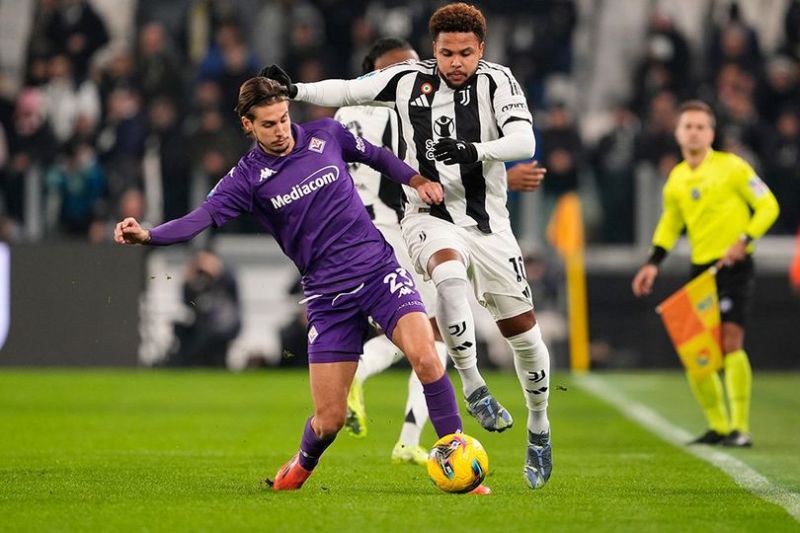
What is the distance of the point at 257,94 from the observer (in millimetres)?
6918

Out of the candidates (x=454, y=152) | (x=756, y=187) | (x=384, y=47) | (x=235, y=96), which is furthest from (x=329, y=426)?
(x=235, y=96)

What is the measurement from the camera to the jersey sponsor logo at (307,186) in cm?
705

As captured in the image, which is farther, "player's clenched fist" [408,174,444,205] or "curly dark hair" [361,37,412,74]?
"curly dark hair" [361,37,412,74]

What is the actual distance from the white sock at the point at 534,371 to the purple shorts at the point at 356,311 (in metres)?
0.67

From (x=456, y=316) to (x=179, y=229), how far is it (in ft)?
4.32

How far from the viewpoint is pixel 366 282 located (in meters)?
7.05

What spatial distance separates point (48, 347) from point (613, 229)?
6779 mm

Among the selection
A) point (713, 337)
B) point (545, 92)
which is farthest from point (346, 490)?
point (545, 92)

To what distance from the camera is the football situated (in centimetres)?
674

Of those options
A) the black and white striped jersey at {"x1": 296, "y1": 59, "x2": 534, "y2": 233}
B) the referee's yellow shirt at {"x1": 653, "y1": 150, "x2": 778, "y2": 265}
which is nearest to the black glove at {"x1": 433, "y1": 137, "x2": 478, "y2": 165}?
the black and white striped jersey at {"x1": 296, "y1": 59, "x2": 534, "y2": 233}

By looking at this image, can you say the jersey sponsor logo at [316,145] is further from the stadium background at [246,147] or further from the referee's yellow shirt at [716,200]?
the stadium background at [246,147]

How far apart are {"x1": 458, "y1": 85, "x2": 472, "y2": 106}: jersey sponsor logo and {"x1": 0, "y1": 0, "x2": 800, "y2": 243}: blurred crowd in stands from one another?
35.8ft

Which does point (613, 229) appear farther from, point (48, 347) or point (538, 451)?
point (538, 451)

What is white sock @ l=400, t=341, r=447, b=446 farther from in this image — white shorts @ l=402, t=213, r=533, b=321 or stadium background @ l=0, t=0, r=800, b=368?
stadium background @ l=0, t=0, r=800, b=368
